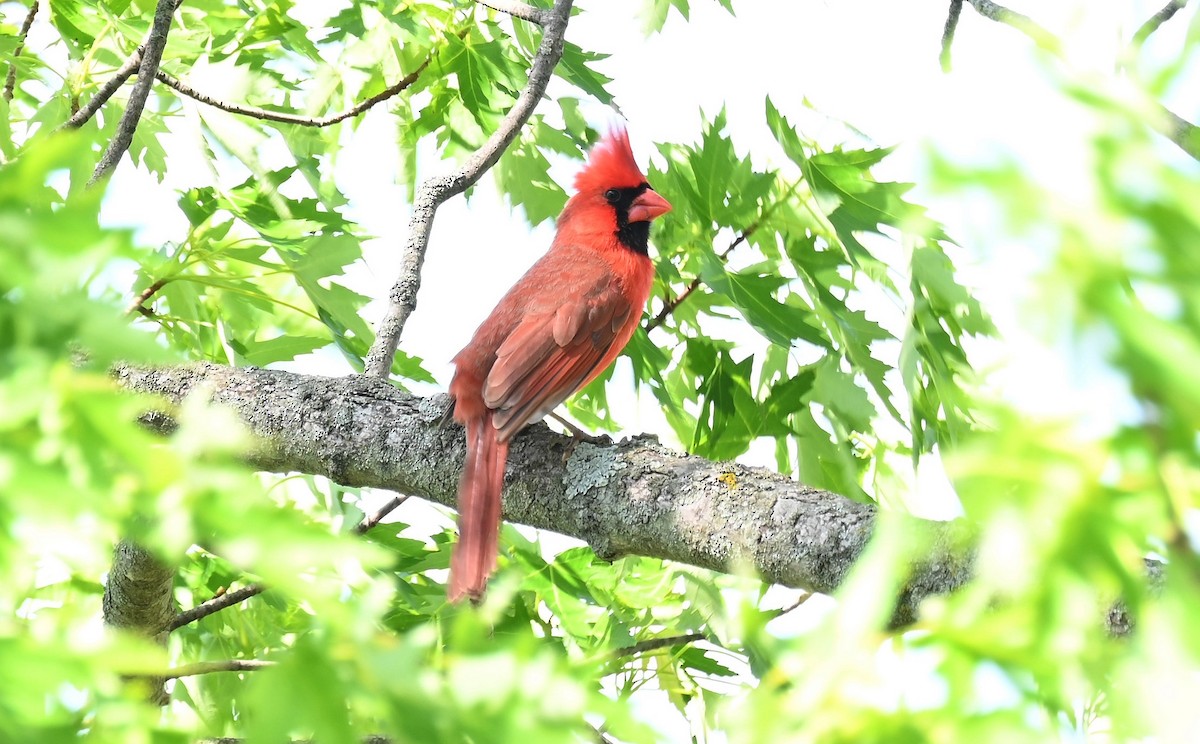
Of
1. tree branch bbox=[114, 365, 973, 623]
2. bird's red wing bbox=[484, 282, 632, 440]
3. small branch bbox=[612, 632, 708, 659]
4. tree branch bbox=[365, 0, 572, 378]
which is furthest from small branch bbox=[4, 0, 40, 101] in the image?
small branch bbox=[612, 632, 708, 659]

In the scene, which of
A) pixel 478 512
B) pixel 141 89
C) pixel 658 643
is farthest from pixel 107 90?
pixel 658 643

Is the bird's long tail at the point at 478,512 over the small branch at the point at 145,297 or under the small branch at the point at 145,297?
under

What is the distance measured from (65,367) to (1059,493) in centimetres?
51

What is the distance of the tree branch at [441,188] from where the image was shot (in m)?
2.63

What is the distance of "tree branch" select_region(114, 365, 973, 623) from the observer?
180 cm

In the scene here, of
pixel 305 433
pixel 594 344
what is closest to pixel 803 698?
pixel 305 433

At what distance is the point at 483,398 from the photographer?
2.52 metres

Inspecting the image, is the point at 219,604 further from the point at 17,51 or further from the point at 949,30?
the point at 949,30

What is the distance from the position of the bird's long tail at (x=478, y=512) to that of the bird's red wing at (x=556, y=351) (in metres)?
0.20

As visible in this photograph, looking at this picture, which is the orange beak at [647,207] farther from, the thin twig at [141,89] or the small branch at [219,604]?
the small branch at [219,604]

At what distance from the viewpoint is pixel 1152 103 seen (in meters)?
0.59

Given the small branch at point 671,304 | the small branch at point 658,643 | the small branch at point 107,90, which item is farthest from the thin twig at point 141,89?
the small branch at point 658,643

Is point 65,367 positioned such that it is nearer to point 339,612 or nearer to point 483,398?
point 339,612

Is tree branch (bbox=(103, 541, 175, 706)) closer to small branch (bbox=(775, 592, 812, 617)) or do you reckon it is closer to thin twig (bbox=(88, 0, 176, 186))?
thin twig (bbox=(88, 0, 176, 186))
